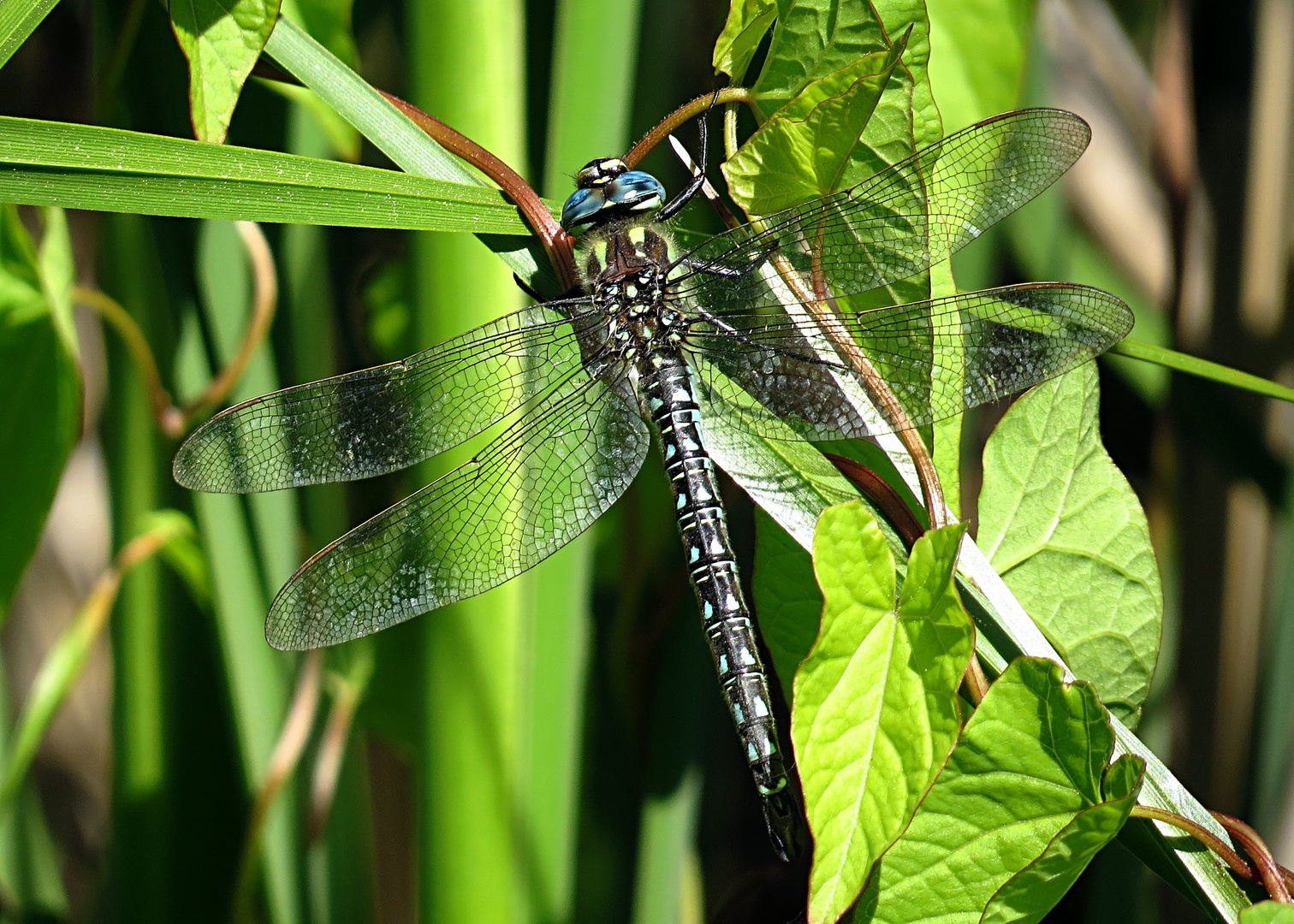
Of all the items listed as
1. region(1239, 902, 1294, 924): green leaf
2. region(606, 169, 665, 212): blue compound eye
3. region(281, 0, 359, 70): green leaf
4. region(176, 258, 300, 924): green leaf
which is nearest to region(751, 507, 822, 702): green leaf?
region(1239, 902, 1294, 924): green leaf

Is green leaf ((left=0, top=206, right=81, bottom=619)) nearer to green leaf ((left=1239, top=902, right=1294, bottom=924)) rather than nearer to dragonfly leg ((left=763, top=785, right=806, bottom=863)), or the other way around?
dragonfly leg ((left=763, top=785, right=806, bottom=863))

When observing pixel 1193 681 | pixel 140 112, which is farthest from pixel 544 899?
pixel 1193 681

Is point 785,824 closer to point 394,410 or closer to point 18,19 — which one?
point 394,410

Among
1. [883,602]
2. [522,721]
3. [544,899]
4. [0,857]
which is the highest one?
[883,602]

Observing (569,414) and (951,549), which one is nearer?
(951,549)

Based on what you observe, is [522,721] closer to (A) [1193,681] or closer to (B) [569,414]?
(B) [569,414]
